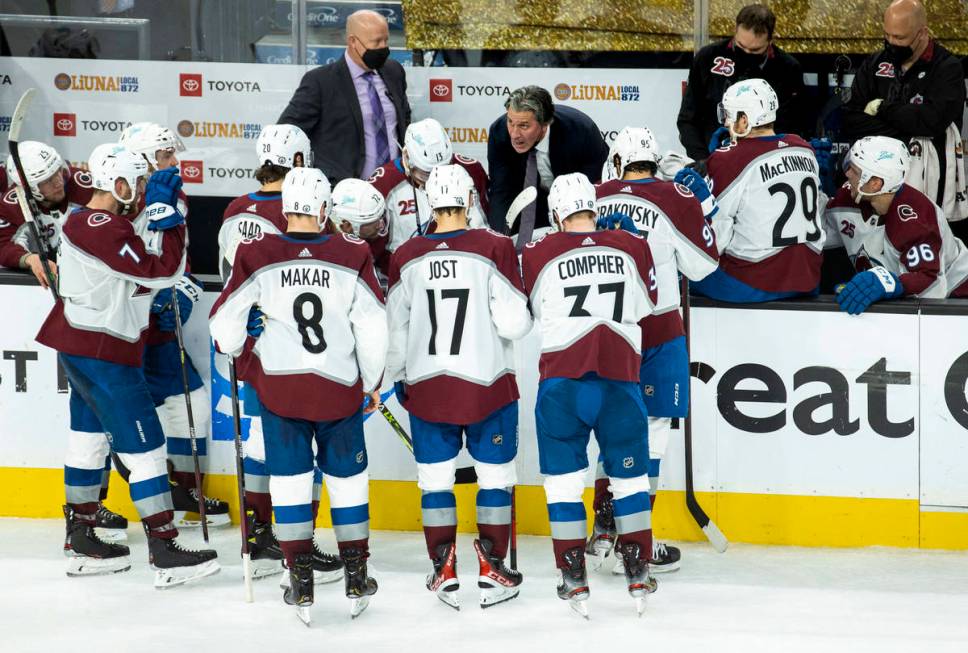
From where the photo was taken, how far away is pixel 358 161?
19.0 ft

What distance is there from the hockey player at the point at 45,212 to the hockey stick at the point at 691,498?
2.12 meters

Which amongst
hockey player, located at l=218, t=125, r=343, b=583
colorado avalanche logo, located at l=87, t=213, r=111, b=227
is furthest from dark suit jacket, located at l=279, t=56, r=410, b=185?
colorado avalanche logo, located at l=87, t=213, r=111, b=227

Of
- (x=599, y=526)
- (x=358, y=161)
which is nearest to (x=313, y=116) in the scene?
(x=358, y=161)

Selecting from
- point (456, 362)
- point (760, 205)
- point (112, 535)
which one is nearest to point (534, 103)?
point (760, 205)

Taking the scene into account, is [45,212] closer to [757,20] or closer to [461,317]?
A: [461,317]

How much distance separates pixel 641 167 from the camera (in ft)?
15.5

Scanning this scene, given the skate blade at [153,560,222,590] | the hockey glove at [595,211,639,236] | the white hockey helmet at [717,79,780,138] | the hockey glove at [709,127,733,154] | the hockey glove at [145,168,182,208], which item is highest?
the white hockey helmet at [717,79,780,138]

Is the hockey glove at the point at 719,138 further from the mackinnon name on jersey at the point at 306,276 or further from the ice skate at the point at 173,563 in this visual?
the ice skate at the point at 173,563

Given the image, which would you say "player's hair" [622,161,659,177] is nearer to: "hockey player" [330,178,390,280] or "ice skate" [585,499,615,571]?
"hockey player" [330,178,390,280]

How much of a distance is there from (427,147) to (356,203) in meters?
0.33

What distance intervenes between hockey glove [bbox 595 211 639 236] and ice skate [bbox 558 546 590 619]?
1.05 m

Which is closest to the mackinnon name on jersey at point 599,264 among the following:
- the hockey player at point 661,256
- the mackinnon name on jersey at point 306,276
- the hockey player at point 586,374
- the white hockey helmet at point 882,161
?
the hockey player at point 586,374

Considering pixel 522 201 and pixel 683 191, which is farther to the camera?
pixel 522 201

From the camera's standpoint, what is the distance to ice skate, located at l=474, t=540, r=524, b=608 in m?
4.44
